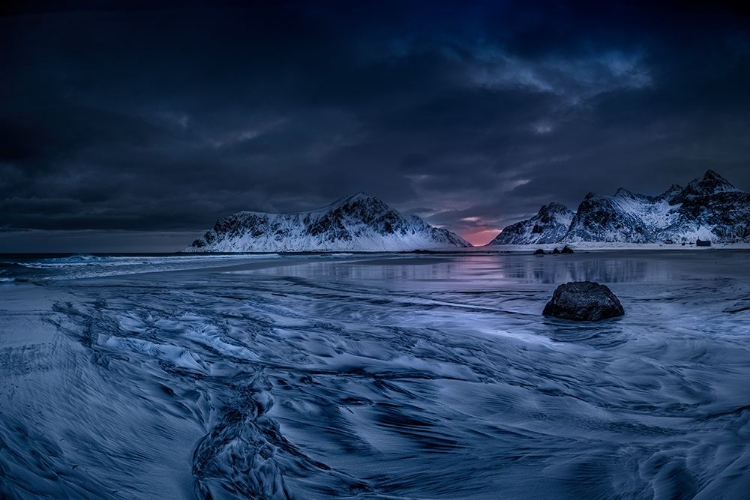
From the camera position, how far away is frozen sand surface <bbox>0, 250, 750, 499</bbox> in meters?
2.27

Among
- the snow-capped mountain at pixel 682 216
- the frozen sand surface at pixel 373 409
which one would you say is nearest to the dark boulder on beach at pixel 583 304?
the frozen sand surface at pixel 373 409

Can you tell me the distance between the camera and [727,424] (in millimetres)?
3002

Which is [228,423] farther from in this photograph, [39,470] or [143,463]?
[39,470]

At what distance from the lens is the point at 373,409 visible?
340cm

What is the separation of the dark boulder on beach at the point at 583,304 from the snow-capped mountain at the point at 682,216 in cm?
18212

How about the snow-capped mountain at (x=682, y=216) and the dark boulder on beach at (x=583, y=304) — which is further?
the snow-capped mountain at (x=682, y=216)

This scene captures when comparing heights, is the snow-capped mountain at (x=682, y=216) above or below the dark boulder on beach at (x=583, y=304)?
above

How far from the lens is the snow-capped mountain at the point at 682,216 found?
15162 centimetres

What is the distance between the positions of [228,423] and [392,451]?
53.8 inches

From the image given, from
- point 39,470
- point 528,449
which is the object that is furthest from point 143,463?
point 528,449

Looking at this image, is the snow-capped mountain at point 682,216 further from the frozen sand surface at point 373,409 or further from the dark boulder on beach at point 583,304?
the frozen sand surface at point 373,409

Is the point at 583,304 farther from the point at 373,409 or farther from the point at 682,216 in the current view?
the point at 682,216

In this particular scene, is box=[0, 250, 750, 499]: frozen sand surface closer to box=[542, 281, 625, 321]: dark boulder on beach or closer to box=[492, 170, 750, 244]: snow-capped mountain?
box=[542, 281, 625, 321]: dark boulder on beach

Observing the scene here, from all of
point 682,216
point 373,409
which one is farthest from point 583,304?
point 682,216
